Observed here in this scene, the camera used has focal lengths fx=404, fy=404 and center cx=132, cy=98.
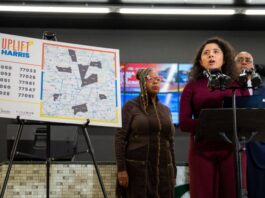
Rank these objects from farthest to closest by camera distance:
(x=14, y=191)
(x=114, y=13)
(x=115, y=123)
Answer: (x=114, y=13) < (x=14, y=191) < (x=115, y=123)

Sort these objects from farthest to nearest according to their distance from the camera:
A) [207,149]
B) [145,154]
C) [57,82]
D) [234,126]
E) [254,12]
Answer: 1. [254,12]
2. [145,154]
3. [57,82]
4. [207,149]
5. [234,126]

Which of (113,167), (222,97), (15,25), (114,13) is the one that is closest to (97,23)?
(114,13)

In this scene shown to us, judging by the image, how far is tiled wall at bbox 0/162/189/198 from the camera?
3240 millimetres

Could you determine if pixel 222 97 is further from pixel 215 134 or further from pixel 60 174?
pixel 60 174

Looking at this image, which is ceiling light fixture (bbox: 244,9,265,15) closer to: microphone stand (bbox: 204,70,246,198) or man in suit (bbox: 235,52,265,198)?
man in suit (bbox: 235,52,265,198)

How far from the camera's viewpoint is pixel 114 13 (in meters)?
6.62

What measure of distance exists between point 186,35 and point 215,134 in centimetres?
520

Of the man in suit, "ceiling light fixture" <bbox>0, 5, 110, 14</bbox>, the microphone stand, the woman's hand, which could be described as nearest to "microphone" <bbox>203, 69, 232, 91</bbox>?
the microphone stand

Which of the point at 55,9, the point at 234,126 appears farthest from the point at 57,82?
the point at 55,9

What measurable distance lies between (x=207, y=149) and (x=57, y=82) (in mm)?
1108

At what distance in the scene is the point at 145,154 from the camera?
2990mm

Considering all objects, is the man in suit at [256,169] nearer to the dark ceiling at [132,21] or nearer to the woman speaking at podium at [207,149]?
the woman speaking at podium at [207,149]

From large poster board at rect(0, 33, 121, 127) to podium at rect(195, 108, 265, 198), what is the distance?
83cm

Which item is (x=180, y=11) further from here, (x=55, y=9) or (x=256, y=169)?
(x=256, y=169)
